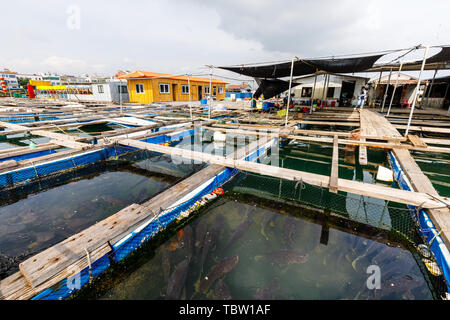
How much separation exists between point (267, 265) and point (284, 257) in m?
0.40

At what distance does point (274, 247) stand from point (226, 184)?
2686 millimetres

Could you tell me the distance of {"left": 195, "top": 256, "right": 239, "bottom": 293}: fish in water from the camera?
3066mm

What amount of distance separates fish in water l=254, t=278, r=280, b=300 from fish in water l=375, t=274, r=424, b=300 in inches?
59.6

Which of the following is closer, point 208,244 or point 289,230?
point 208,244

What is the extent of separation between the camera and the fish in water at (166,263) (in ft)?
10.6

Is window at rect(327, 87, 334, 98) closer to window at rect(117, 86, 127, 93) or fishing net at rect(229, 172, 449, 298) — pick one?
fishing net at rect(229, 172, 449, 298)

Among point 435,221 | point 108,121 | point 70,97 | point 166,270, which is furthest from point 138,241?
point 70,97

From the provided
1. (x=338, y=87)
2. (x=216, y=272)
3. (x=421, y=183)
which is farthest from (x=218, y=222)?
(x=338, y=87)

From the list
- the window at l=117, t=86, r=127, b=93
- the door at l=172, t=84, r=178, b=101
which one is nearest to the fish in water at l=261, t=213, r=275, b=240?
the door at l=172, t=84, r=178, b=101

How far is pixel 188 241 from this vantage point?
3.91m

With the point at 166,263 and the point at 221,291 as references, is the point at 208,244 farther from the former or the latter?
the point at 221,291

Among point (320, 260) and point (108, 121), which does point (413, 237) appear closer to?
point (320, 260)

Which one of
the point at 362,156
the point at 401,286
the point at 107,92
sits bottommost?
the point at 401,286

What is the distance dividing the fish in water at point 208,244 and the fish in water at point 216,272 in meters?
0.19
